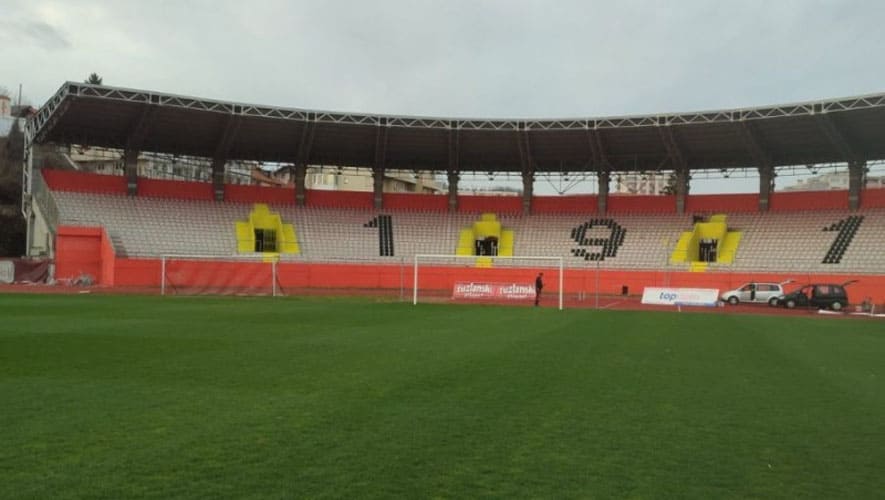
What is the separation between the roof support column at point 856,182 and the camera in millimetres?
44969

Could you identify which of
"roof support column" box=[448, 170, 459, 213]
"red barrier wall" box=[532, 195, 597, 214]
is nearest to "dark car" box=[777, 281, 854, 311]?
"red barrier wall" box=[532, 195, 597, 214]

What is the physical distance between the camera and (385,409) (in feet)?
27.1

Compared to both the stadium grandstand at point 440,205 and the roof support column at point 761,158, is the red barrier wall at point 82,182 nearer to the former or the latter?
the stadium grandstand at point 440,205

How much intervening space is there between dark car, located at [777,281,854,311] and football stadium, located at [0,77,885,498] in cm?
19

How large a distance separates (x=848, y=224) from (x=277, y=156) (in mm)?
38555

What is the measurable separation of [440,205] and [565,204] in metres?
9.53

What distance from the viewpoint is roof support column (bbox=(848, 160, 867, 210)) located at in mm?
44969

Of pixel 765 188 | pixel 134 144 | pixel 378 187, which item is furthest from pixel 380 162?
pixel 765 188

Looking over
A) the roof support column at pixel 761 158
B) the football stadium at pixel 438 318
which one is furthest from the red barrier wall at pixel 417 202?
the roof support column at pixel 761 158

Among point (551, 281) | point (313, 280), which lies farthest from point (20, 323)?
point (551, 281)

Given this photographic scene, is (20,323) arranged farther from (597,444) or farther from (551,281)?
(551,281)

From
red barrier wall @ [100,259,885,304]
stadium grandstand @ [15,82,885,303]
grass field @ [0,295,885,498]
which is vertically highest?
stadium grandstand @ [15,82,885,303]

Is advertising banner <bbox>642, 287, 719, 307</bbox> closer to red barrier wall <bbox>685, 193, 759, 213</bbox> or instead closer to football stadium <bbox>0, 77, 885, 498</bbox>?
football stadium <bbox>0, 77, 885, 498</bbox>

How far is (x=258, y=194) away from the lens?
52.4 m
